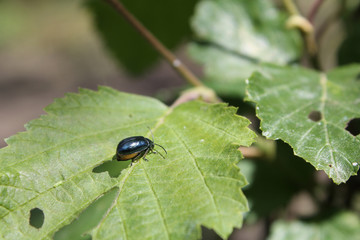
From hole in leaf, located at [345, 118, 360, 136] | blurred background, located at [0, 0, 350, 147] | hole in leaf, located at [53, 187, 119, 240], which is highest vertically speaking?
blurred background, located at [0, 0, 350, 147]

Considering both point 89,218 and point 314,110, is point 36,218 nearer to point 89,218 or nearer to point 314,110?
point 89,218

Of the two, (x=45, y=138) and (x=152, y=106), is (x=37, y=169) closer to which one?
(x=45, y=138)

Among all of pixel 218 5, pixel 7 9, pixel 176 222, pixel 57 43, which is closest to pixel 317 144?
pixel 176 222

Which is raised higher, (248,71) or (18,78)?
(18,78)

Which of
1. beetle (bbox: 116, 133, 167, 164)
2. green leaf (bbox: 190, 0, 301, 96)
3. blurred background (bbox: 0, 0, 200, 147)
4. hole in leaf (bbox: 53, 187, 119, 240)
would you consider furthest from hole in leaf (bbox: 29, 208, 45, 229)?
blurred background (bbox: 0, 0, 200, 147)

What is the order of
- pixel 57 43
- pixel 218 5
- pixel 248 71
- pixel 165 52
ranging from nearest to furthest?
pixel 165 52 → pixel 248 71 → pixel 218 5 → pixel 57 43

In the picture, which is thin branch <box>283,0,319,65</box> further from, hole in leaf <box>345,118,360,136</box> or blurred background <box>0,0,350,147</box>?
hole in leaf <box>345,118,360,136</box>
